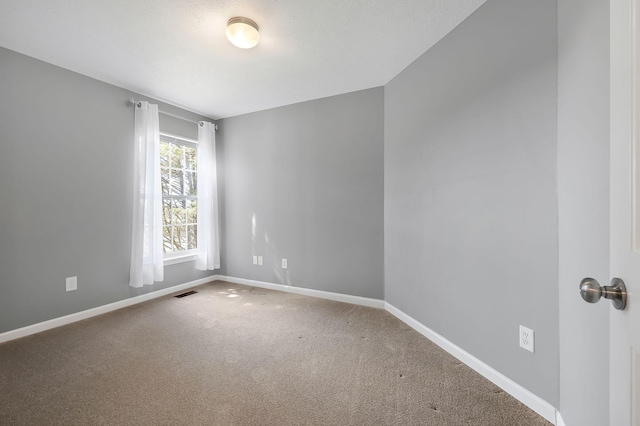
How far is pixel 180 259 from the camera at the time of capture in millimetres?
3682

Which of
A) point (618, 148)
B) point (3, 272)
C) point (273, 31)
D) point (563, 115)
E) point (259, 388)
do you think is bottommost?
point (259, 388)

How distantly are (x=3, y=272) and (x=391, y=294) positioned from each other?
11.3ft

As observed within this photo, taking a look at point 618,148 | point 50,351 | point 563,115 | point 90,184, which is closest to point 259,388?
point 50,351

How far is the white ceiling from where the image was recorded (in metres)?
1.82

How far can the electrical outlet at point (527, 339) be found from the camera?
1507mm

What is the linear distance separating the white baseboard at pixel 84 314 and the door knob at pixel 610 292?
3.69 m

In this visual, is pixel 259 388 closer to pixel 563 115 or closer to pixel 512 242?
pixel 512 242

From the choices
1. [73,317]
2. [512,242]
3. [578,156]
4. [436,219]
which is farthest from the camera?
[73,317]

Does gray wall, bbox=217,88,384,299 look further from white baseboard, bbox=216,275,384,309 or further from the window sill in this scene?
the window sill

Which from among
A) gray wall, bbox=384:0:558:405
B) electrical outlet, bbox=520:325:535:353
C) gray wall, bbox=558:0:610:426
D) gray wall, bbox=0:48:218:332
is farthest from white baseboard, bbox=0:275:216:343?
gray wall, bbox=558:0:610:426

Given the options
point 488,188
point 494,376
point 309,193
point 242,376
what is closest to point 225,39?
point 309,193

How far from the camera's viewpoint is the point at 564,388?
1.33 m

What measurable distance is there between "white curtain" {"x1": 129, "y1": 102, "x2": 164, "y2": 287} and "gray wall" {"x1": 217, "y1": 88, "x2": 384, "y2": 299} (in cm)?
104

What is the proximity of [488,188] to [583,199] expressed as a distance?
622mm
